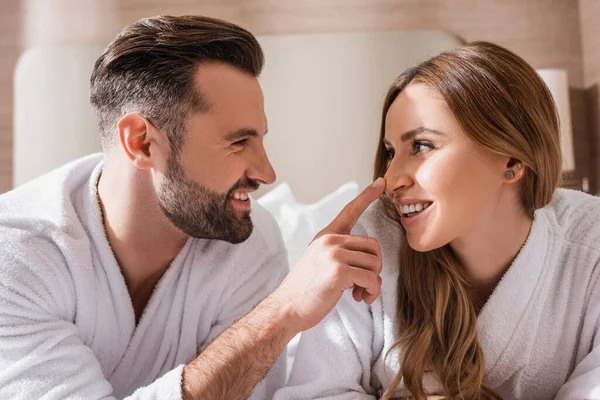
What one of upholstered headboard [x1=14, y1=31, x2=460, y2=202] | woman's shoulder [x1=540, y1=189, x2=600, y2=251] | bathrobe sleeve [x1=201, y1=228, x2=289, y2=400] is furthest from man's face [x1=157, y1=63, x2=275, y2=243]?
upholstered headboard [x1=14, y1=31, x2=460, y2=202]

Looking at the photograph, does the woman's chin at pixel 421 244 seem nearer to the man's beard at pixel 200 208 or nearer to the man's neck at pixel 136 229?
the man's beard at pixel 200 208

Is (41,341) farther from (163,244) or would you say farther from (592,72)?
(592,72)

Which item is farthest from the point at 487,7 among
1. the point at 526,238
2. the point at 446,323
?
the point at 446,323

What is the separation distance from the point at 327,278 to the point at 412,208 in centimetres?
25

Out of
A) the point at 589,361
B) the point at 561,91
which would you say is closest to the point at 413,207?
the point at 589,361

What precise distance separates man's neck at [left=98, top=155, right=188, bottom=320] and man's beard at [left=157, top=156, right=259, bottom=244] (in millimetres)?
57

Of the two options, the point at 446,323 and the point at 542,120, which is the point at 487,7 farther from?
the point at 446,323

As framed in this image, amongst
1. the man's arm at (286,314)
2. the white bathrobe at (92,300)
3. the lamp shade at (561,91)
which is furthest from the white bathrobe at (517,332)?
the lamp shade at (561,91)

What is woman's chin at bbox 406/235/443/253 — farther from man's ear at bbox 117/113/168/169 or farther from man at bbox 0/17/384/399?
man's ear at bbox 117/113/168/169

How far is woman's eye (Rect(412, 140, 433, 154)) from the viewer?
1269 millimetres

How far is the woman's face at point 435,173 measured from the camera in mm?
1233

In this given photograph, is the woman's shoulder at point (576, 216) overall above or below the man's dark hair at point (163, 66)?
below

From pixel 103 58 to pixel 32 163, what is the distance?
1455 millimetres

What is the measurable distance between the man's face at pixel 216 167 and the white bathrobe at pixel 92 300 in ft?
0.42
